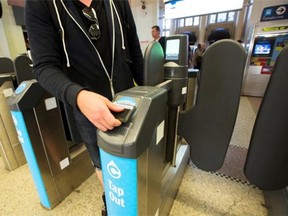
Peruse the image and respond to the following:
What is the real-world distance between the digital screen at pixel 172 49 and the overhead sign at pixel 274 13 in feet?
13.7

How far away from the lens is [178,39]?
0.85 metres

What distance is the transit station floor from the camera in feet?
3.89

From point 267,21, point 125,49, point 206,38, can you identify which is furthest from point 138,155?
point 206,38

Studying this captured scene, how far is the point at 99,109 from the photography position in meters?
0.43

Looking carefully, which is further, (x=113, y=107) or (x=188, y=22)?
(x=188, y=22)

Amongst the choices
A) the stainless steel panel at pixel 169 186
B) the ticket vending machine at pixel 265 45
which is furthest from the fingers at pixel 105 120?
the ticket vending machine at pixel 265 45

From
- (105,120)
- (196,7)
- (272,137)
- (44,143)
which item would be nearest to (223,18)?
(196,7)

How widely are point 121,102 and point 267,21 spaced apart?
4733 millimetres

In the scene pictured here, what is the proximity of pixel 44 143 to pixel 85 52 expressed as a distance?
0.79m

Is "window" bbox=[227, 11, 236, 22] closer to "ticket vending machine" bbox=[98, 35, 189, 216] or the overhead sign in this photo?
the overhead sign

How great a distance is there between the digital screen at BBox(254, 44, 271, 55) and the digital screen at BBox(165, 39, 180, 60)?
4087mm

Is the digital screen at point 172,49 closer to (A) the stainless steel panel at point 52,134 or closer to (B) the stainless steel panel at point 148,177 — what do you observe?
(B) the stainless steel panel at point 148,177

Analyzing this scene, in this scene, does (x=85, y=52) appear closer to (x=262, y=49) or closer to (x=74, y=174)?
(x=74, y=174)

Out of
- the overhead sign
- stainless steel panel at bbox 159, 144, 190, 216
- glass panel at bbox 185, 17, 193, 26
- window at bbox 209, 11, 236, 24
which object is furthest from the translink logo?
glass panel at bbox 185, 17, 193, 26
